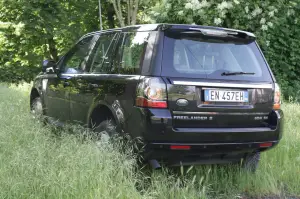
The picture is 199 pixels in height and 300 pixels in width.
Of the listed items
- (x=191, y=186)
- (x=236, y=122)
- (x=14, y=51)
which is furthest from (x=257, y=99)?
(x=14, y=51)

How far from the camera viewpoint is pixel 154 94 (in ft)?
11.9

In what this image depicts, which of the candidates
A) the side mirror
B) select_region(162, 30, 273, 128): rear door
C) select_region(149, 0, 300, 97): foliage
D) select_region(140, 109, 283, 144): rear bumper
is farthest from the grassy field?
select_region(149, 0, 300, 97): foliage

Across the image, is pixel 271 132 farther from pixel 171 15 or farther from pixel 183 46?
pixel 171 15

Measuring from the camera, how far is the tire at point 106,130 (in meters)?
4.10

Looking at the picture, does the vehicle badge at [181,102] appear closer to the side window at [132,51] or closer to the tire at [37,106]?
the side window at [132,51]

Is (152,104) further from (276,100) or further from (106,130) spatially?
(276,100)

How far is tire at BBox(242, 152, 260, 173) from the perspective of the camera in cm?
456

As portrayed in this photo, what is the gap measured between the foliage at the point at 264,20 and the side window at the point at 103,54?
595cm

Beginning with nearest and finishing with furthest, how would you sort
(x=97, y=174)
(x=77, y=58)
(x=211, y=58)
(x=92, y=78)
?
(x=97, y=174)
(x=211, y=58)
(x=92, y=78)
(x=77, y=58)

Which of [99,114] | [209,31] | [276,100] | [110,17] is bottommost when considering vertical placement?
[99,114]

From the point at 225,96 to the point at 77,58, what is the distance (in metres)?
2.46

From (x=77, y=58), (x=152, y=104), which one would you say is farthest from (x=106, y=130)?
(x=77, y=58)

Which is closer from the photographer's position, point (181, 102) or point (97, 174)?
point (97, 174)

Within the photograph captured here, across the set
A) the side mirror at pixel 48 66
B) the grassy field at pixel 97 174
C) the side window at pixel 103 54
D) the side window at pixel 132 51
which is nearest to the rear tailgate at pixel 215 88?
the side window at pixel 132 51
